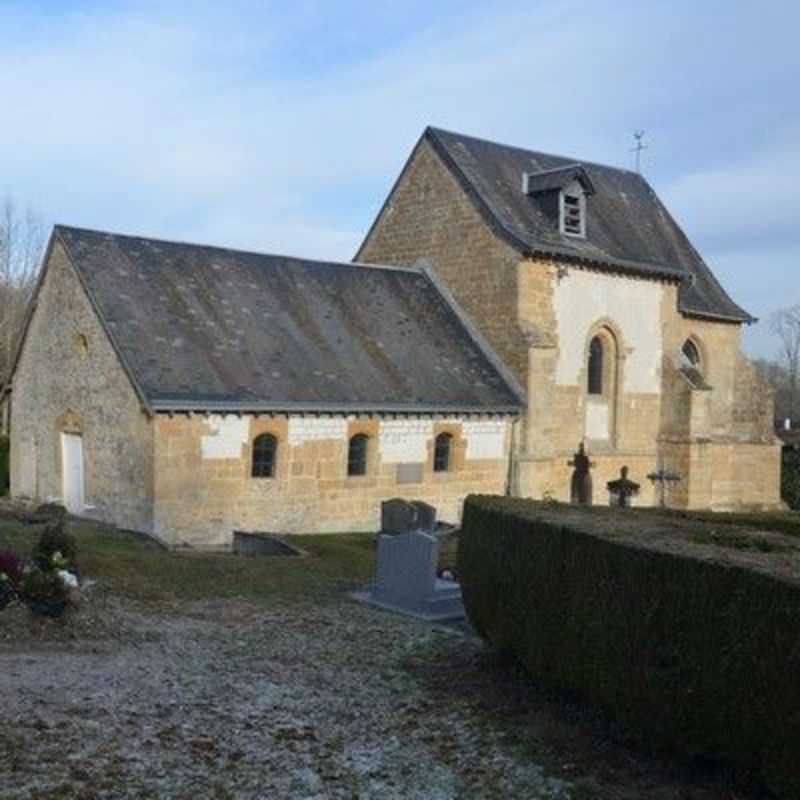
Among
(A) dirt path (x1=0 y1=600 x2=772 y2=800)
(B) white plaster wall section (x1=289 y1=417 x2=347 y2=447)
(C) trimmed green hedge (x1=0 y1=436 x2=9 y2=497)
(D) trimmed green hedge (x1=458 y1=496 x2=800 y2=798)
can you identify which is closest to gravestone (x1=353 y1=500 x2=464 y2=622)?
(A) dirt path (x1=0 y1=600 x2=772 y2=800)

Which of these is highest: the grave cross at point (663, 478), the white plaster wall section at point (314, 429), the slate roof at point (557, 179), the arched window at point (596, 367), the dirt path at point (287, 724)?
the slate roof at point (557, 179)

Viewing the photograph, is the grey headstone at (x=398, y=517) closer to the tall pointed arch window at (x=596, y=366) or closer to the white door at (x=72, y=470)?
the white door at (x=72, y=470)

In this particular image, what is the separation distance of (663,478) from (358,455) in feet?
33.8

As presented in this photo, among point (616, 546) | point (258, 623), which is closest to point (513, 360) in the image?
point (258, 623)

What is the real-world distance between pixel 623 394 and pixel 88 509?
51.2ft

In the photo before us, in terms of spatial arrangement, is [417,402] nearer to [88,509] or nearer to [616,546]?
[88,509]

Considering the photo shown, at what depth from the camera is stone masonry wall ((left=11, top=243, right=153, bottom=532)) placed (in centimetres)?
2188

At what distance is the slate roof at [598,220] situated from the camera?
28516 millimetres

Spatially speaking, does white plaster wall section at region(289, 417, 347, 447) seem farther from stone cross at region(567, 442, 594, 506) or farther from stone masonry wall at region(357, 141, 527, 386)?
stone cross at region(567, 442, 594, 506)

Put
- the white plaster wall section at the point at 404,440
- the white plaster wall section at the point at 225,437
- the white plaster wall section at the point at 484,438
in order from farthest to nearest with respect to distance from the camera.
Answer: the white plaster wall section at the point at 484,438 → the white plaster wall section at the point at 404,440 → the white plaster wall section at the point at 225,437

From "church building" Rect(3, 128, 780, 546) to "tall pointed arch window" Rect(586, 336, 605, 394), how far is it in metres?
0.10

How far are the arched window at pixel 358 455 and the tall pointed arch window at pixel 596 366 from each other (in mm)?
8341

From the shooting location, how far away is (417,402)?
25.1 metres

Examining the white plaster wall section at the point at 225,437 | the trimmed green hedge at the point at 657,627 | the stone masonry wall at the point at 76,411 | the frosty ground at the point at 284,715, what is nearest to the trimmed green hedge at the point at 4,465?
the stone masonry wall at the point at 76,411
